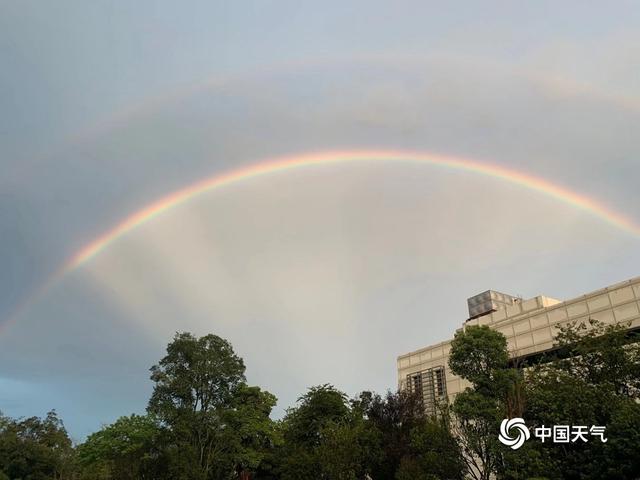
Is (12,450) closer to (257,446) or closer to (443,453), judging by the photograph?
(257,446)

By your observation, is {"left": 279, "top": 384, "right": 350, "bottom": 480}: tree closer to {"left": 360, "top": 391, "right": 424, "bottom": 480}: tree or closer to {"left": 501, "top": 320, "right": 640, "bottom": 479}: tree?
{"left": 360, "top": 391, "right": 424, "bottom": 480}: tree

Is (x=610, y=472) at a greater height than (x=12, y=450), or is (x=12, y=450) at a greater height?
(x=12, y=450)

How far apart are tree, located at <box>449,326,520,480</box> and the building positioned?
4.79 m

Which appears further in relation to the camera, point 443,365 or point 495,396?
point 443,365

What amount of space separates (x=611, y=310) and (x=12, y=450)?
171ft

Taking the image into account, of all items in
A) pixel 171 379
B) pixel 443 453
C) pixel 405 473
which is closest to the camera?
pixel 443 453

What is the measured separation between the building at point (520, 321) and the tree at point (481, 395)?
479 centimetres

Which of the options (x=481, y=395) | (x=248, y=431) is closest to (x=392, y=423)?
(x=481, y=395)

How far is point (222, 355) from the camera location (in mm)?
42531

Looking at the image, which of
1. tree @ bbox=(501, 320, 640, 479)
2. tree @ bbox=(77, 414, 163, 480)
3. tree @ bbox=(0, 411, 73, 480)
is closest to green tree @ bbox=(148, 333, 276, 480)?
tree @ bbox=(77, 414, 163, 480)

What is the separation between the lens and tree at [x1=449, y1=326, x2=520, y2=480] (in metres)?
19.8

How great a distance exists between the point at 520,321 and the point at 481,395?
1957cm

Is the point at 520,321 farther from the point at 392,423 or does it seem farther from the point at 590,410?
the point at 590,410

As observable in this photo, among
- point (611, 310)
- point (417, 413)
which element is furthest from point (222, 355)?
point (611, 310)
